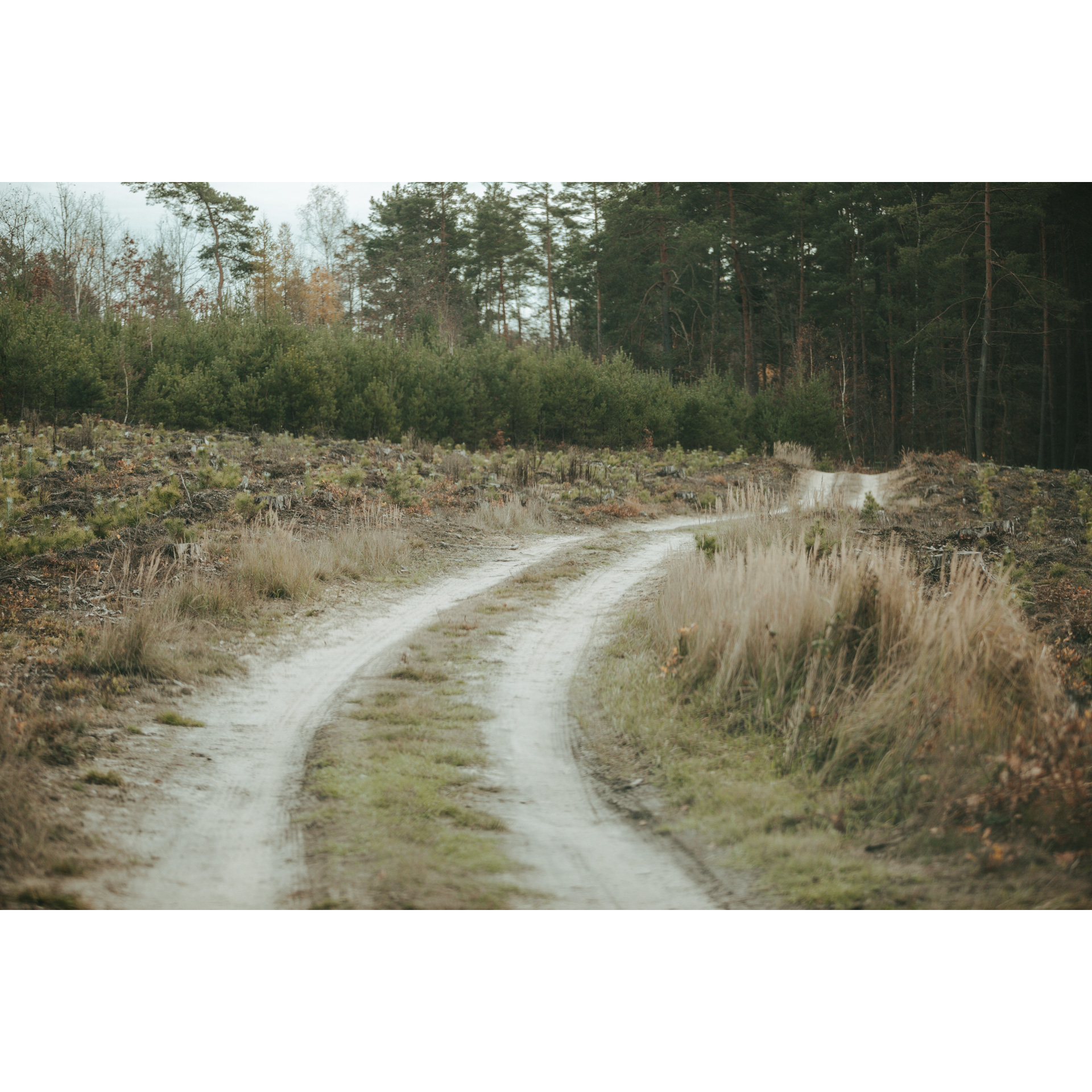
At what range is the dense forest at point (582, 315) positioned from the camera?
1579 cm

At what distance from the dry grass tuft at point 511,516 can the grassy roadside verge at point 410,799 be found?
6.37 m

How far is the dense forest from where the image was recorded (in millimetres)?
15789

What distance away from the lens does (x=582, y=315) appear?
35.9m

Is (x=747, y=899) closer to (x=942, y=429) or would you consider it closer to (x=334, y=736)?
(x=334, y=736)

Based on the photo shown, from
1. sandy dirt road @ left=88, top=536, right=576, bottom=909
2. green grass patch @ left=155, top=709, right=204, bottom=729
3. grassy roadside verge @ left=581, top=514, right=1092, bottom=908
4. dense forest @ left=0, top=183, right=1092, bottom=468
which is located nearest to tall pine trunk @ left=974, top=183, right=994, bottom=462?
dense forest @ left=0, top=183, right=1092, bottom=468

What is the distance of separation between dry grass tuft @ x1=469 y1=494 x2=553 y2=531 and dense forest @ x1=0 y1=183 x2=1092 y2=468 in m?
6.81

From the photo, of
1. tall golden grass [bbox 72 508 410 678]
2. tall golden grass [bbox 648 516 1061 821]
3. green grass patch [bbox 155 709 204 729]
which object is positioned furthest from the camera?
tall golden grass [bbox 72 508 410 678]

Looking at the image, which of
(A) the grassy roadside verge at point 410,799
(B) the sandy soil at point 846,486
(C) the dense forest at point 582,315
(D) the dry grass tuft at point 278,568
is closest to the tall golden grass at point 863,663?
(A) the grassy roadside verge at point 410,799

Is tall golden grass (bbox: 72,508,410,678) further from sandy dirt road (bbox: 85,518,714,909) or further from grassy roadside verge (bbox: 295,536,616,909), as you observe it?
grassy roadside verge (bbox: 295,536,616,909)

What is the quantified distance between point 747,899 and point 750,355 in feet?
99.6

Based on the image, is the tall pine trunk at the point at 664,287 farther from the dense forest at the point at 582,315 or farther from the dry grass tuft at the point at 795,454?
the dry grass tuft at the point at 795,454

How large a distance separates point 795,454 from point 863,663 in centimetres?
2143

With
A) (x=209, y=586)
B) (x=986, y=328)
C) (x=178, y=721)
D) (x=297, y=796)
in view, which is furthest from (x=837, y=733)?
(x=986, y=328)

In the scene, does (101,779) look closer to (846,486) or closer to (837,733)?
(837,733)
